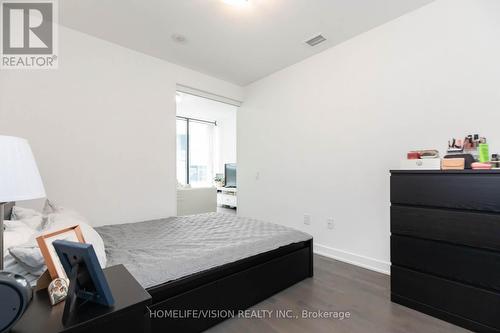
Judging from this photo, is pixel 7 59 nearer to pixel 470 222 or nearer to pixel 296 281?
pixel 296 281

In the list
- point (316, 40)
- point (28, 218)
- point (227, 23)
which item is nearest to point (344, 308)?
point (28, 218)

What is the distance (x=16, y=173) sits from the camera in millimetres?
799

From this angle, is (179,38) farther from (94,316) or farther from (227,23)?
(94,316)

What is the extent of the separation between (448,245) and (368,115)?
154cm

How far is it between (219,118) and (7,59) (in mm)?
5176

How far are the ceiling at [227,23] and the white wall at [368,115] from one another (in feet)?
0.98

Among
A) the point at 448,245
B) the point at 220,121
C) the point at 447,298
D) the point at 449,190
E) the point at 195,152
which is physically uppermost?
the point at 220,121

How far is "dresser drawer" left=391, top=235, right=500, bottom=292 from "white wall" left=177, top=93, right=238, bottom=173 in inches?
190

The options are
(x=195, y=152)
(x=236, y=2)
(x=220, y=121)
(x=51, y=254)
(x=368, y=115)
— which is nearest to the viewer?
(x=51, y=254)

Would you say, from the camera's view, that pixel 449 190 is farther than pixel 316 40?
No

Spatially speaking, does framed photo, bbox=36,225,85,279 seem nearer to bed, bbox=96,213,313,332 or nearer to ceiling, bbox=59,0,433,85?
bed, bbox=96,213,313,332

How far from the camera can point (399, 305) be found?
1887 mm

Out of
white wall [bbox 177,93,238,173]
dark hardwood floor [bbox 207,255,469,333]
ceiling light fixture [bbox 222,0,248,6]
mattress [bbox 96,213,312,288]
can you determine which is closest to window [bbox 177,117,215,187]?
white wall [bbox 177,93,238,173]

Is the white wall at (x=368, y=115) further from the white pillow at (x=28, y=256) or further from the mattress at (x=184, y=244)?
the white pillow at (x=28, y=256)
